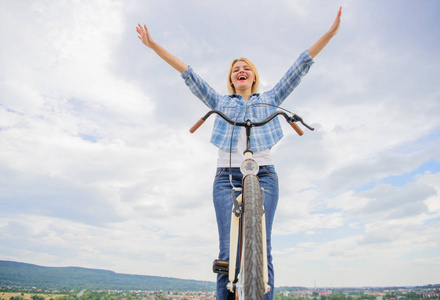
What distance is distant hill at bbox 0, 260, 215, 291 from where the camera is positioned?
55625 millimetres

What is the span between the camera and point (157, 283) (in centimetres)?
6594

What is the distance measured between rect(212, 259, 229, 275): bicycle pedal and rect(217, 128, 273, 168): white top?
43.2 inches

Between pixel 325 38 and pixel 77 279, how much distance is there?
270ft

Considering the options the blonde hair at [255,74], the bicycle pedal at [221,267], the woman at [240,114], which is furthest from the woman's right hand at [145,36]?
the bicycle pedal at [221,267]

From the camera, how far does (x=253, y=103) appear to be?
3957 millimetres

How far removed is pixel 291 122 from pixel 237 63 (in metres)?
1.29

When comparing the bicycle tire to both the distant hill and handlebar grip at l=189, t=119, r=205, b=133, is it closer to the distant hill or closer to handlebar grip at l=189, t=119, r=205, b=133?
handlebar grip at l=189, t=119, r=205, b=133

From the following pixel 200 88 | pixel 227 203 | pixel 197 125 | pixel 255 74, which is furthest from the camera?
pixel 255 74

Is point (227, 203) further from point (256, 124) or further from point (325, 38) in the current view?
point (325, 38)

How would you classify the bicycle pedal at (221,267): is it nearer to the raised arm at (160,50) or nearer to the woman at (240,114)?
the woman at (240,114)

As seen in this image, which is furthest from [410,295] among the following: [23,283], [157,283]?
[23,283]

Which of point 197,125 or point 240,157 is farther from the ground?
point 197,125

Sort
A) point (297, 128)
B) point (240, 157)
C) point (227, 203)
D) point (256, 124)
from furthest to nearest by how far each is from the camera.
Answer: point (297, 128)
point (240, 157)
point (227, 203)
point (256, 124)

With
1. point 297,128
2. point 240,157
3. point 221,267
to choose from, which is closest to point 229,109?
point 240,157
